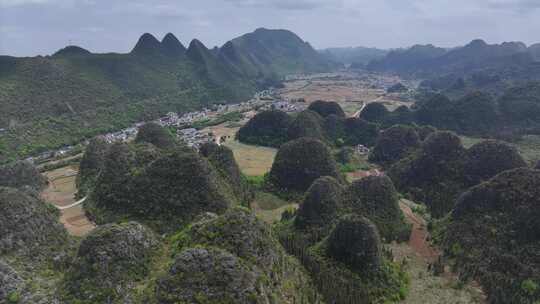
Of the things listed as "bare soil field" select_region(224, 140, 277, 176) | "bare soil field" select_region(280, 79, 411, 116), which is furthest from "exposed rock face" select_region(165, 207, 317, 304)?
"bare soil field" select_region(280, 79, 411, 116)

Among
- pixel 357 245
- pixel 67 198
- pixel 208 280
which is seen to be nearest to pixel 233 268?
pixel 208 280

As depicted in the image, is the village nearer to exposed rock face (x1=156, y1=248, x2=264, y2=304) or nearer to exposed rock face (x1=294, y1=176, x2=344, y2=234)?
exposed rock face (x1=294, y1=176, x2=344, y2=234)

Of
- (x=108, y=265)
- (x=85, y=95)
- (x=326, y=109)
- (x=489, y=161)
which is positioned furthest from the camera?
(x=85, y=95)

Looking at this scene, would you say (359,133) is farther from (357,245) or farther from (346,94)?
(346,94)

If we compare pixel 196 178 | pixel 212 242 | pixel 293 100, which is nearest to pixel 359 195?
pixel 196 178

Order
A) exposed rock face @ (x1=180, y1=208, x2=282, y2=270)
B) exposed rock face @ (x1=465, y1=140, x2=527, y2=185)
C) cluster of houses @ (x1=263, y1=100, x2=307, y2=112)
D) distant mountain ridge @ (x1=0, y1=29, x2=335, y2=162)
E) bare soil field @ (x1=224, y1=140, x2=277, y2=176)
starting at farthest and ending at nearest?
cluster of houses @ (x1=263, y1=100, x2=307, y2=112), distant mountain ridge @ (x1=0, y1=29, x2=335, y2=162), bare soil field @ (x1=224, y1=140, x2=277, y2=176), exposed rock face @ (x1=465, y1=140, x2=527, y2=185), exposed rock face @ (x1=180, y1=208, x2=282, y2=270)

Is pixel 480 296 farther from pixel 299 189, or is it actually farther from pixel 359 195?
pixel 299 189

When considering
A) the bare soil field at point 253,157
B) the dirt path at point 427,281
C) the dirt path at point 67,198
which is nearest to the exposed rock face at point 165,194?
the dirt path at point 67,198

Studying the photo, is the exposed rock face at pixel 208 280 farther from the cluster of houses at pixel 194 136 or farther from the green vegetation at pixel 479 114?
the green vegetation at pixel 479 114
